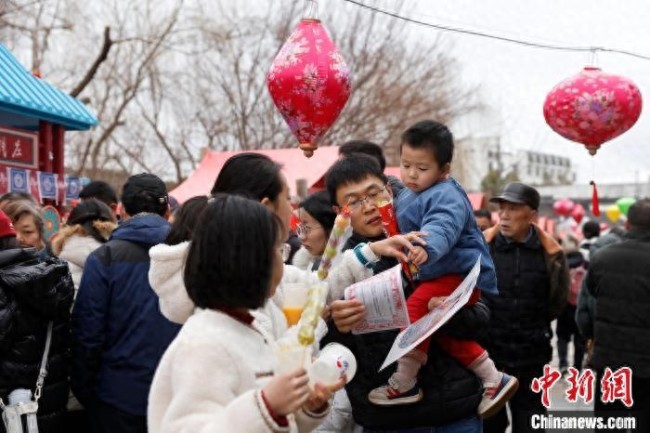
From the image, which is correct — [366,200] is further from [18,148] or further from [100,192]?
[18,148]

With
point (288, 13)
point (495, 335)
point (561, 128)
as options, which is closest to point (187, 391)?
point (495, 335)

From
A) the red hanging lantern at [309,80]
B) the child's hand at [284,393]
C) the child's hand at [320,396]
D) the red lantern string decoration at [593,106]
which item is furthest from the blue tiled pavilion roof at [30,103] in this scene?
the child's hand at [284,393]

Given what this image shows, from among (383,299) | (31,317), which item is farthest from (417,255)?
(31,317)

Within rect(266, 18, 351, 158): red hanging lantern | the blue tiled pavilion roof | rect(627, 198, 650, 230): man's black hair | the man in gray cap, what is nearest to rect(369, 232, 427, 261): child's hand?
rect(266, 18, 351, 158): red hanging lantern

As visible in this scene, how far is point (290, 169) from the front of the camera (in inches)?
480

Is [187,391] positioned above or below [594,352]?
above

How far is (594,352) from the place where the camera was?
5.84 metres

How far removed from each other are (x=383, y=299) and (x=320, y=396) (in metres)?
0.69

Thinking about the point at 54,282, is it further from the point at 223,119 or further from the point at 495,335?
the point at 223,119

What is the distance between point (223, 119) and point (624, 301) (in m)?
16.8

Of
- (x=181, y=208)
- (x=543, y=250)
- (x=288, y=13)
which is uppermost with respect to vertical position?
(x=288, y=13)

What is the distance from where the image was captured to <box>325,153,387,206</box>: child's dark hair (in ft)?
11.1

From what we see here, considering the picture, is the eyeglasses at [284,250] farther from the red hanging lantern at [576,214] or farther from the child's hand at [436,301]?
the red hanging lantern at [576,214]

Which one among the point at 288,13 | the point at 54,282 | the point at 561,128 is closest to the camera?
the point at 54,282
